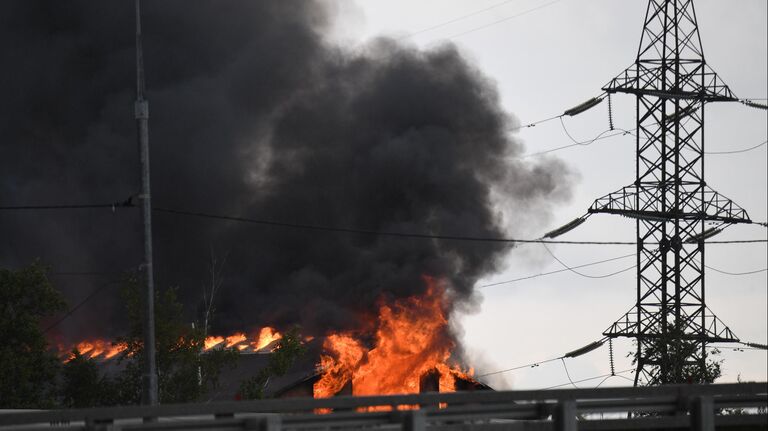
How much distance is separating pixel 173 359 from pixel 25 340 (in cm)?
644

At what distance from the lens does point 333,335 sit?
203 ft

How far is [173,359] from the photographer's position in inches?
1779

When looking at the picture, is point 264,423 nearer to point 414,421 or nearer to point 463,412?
point 414,421

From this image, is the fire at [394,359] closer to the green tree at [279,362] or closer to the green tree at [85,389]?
the green tree at [279,362]

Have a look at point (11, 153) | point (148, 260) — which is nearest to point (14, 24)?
point (11, 153)

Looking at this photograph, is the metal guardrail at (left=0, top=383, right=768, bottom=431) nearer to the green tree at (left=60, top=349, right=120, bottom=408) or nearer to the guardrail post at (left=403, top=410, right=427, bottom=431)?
the guardrail post at (left=403, top=410, right=427, bottom=431)

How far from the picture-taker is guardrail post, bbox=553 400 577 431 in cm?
1984

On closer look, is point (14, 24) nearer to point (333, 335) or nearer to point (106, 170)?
point (106, 170)

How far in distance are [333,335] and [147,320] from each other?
34911 millimetres

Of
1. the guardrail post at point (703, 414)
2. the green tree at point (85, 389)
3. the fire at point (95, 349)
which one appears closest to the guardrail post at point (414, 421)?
the guardrail post at point (703, 414)

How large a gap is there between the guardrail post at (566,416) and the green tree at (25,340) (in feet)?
94.8

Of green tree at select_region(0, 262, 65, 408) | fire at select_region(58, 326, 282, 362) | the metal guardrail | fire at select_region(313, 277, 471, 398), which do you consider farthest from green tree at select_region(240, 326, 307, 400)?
the metal guardrail

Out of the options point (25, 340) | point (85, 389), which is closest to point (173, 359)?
point (85, 389)

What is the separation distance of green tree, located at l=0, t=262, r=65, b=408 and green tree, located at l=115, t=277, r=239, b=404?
2.99 meters
